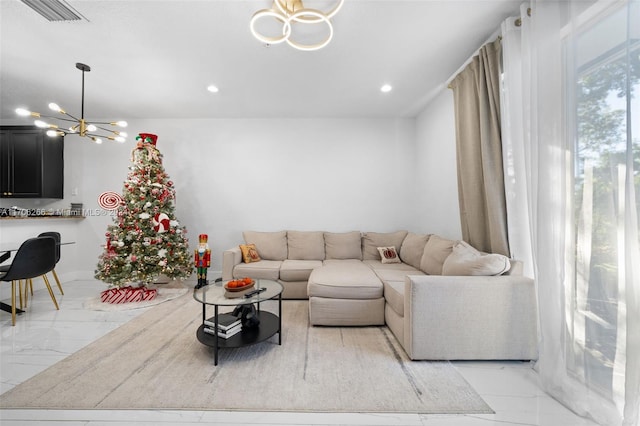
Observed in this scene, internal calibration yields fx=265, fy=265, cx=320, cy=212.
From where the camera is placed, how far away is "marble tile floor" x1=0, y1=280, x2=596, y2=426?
1.41m

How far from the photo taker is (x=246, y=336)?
2072 millimetres

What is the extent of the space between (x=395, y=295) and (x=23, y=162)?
18.3 ft

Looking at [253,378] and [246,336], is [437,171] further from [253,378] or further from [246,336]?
[253,378]

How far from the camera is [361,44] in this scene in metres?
2.36

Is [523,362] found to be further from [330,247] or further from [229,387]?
[330,247]

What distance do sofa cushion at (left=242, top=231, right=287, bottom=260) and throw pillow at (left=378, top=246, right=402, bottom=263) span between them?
4.59 feet

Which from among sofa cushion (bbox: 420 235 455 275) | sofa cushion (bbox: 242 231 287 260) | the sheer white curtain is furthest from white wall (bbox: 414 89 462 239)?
sofa cushion (bbox: 242 231 287 260)

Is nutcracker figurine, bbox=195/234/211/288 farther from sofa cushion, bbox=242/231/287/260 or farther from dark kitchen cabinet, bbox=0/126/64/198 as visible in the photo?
dark kitchen cabinet, bbox=0/126/64/198

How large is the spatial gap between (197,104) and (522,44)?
12.0 ft

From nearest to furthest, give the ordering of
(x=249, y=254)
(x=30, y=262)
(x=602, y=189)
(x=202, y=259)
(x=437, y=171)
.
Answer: (x=602, y=189)
(x=30, y=262)
(x=437, y=171)
(x=249, y=254)
(x=202, y=259)

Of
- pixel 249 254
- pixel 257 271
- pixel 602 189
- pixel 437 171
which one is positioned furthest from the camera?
pixel 249 254

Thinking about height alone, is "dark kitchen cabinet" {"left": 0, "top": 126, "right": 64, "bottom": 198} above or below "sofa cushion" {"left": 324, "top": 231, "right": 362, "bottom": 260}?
above

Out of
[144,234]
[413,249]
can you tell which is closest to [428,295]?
[413,249]

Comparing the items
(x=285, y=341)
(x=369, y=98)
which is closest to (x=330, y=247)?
(x=285, y=341)
